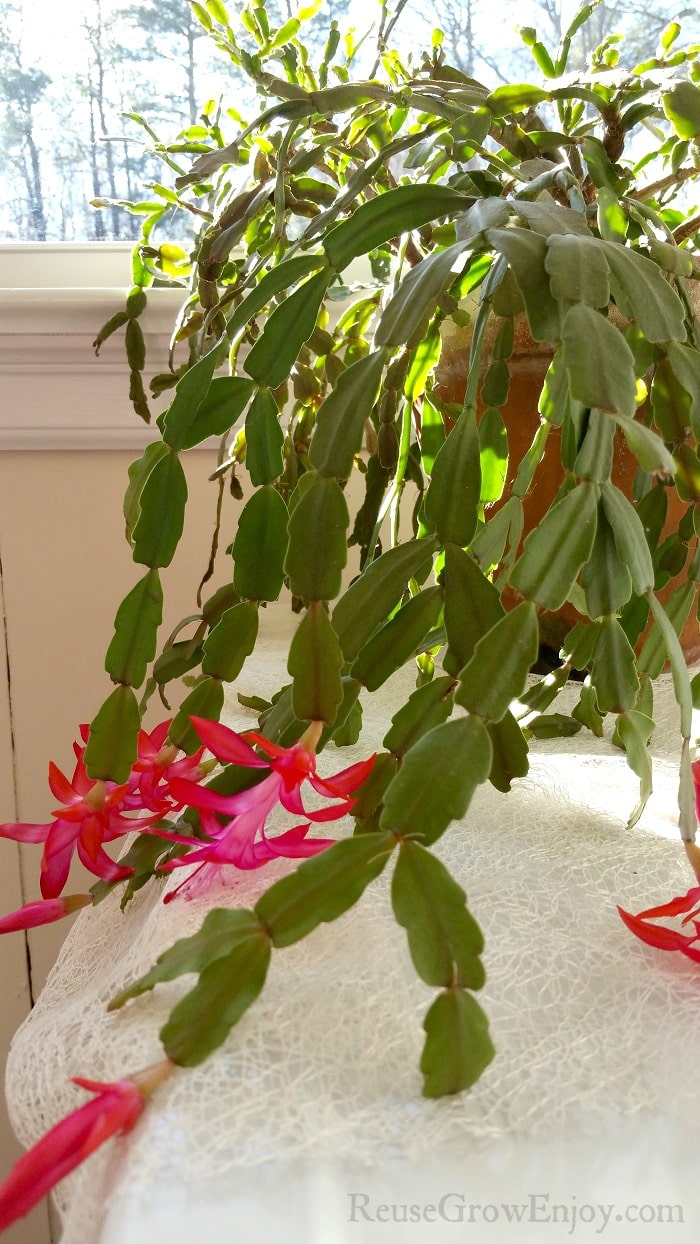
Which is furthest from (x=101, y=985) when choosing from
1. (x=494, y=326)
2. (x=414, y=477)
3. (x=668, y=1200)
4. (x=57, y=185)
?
(x=57, y=185)

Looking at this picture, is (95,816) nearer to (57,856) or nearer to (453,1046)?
(57,856)

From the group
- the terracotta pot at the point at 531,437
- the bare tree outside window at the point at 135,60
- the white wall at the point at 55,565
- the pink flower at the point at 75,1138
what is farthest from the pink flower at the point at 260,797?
the bare tree outside window at the point at 135,60

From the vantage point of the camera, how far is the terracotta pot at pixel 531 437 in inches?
26.1

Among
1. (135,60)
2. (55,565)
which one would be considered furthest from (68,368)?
(135,60)

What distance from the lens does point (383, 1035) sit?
0.99ft

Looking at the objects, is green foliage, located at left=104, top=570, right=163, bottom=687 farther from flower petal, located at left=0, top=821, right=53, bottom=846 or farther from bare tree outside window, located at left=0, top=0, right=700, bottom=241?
bare tree outside window, located at left=0, top=0, right=700, bottom=241

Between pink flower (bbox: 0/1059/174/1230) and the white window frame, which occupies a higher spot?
the white window frame

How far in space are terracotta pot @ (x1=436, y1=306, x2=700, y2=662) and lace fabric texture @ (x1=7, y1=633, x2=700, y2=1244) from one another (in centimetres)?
27

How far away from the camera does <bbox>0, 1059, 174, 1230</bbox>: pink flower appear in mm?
235

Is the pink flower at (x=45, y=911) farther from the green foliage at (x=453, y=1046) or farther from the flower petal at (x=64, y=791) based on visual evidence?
the green foliage at (x=453, y=1046)

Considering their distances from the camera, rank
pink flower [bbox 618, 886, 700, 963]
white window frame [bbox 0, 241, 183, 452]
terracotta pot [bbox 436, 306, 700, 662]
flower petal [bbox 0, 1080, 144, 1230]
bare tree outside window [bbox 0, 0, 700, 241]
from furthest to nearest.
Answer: bare tree outside window [bbox 0, 0, 700, 241] < white window frame [bbox 0, 241, 183, 452] < terracotta pot [bbox 436, 306, 700, 662] < pink flower [bbox 618, 886, 700, 963] < flower petal [bbox 0, 1080, 144, 1230]

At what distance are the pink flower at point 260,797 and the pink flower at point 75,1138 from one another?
0.10 meters

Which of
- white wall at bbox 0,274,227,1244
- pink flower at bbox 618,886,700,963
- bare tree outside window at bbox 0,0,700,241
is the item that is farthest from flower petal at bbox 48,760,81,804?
bare tree outside window at bbox 0,0,700,241

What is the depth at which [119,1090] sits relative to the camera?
260 millimetres
